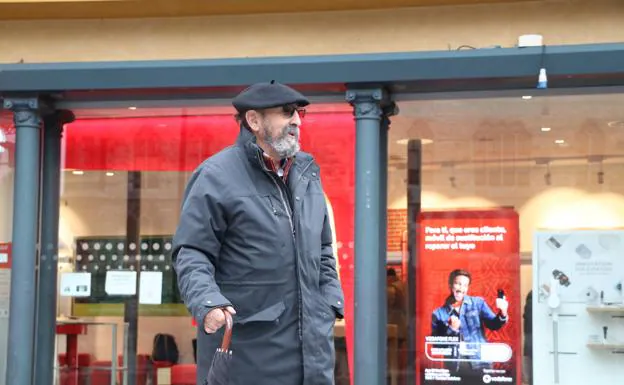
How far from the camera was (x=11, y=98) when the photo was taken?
817 cm

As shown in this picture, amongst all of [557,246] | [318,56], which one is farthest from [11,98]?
[557,246]

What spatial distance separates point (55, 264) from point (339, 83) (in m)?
2.95

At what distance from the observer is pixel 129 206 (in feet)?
28.9

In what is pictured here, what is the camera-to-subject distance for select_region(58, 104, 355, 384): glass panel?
8.68 meters

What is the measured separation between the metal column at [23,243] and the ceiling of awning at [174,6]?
0.77 meters

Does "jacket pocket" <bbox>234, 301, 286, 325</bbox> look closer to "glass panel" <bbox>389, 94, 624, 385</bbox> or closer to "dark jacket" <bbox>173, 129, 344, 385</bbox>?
"dark jacket" <bbox>173, 129, 344, 385</bbox>

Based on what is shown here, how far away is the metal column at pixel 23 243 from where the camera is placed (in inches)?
322

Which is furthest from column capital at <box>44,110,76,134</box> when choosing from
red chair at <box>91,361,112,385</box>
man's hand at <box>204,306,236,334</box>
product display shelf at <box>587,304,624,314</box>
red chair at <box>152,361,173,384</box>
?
man's hand at <box>204,306,236,334</box>

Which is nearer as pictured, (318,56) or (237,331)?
(237,331)

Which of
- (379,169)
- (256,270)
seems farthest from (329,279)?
(379,169)

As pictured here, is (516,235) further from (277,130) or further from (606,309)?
(277,130)

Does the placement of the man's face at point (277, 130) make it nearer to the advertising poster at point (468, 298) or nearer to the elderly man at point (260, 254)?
the elderly man at point (260, 254)

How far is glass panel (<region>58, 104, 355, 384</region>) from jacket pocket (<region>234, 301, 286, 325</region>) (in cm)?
486

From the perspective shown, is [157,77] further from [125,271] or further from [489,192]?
[489,192]
